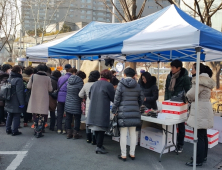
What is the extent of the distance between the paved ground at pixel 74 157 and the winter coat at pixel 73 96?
2.47 ft

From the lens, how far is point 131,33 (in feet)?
13.9

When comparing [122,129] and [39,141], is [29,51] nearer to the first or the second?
[39,141]

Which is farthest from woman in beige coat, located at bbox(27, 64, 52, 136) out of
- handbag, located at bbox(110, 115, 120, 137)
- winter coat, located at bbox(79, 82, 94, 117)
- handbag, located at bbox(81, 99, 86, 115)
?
handbag, located at bbox(110, 115, 120, 137)

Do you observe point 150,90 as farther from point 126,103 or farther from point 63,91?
point 63,91

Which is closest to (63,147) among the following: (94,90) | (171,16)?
(94,90)

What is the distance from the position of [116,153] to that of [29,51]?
3.88 m

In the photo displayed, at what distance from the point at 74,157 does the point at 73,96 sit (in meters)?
1.38

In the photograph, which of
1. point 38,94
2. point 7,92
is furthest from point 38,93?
point 7,92

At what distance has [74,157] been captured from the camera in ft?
13.1

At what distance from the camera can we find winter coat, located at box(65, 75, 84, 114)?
15.7 feet

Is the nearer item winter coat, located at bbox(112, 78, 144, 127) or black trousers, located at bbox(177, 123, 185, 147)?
winter coat, located at bbox(112, 78, 144, 127)

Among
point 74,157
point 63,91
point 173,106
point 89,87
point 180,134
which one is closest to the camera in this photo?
point 173,106

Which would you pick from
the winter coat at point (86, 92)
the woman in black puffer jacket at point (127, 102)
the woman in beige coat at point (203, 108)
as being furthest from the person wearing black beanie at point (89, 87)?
the woman in beige coat at point (203, 108)

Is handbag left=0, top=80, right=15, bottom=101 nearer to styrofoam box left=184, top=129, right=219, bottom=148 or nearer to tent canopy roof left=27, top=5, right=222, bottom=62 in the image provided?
tent canopy roof left=27, top=5, right=222, bottom=62
